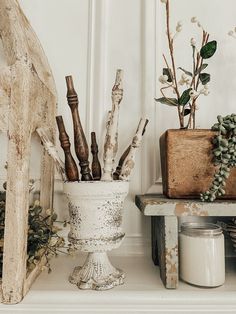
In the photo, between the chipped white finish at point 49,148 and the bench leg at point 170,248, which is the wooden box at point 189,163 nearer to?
the bench leg at point 170,248

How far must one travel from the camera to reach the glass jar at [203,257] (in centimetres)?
66

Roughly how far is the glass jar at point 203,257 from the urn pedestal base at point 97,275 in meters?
A: 0.15

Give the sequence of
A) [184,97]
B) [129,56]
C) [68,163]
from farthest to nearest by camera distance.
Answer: [129,56] → [184,97] → [68,163]

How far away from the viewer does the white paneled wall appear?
36.8 inches

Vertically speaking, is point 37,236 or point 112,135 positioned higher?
point 112,135

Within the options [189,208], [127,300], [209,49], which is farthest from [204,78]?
[127,300]

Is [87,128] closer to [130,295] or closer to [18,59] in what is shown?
[18,59]

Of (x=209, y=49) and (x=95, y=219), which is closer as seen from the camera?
(x=95, y=219)

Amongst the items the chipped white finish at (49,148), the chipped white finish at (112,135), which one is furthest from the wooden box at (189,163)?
the chipped white finish at (49,148)

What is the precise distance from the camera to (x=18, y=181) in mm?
581

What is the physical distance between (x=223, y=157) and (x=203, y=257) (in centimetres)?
22

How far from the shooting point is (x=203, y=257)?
2.17 feet

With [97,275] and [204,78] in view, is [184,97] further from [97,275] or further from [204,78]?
[97,275]

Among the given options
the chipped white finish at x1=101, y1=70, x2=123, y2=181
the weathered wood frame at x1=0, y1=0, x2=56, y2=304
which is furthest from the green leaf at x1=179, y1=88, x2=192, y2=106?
the weathered wood frame at x1=0, y1=0, x2=56, y2=304
